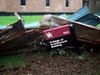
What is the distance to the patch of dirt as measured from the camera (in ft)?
23.7

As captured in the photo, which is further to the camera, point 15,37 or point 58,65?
point 15,37

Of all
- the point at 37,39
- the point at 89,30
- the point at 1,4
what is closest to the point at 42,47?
the point at 37,39

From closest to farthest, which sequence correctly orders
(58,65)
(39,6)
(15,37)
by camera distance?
1. (58,65)
2. (15,37)
3. (39,6)

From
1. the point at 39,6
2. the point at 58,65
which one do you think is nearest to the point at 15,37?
the point at 58,65

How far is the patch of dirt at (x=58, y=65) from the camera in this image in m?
7.23

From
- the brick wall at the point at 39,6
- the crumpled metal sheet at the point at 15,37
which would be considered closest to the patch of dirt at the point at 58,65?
the crumpled metal sheet at the point at 15,37

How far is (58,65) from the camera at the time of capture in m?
7.57

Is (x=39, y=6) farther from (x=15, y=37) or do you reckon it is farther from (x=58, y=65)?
(x=58, y=65)

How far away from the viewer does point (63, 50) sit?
8.12 meters

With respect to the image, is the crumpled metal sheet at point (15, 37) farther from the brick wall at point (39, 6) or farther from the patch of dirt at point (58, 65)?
the brick wall at point (39, 6)

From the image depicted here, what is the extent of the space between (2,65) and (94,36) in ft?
8.77

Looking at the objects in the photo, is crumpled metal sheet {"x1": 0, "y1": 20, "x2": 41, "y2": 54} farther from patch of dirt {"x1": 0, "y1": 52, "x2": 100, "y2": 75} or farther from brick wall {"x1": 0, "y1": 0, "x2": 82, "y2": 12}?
brick wall {"x1": 0, "y1": 0, "x2": 82, "y2": 12}

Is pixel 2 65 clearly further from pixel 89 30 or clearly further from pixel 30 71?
pixel 89 30

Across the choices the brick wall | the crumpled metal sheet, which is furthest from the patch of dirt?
the brick wall
